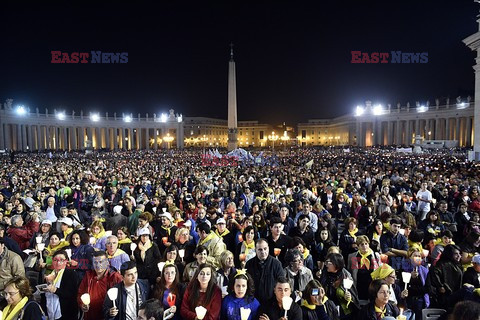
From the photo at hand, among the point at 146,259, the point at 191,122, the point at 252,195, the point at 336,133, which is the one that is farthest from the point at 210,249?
the point at 336,133

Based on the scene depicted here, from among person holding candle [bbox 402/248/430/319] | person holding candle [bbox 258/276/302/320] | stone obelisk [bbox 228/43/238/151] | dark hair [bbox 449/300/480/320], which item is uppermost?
stone obelisk [bbox 228/43/238/151]

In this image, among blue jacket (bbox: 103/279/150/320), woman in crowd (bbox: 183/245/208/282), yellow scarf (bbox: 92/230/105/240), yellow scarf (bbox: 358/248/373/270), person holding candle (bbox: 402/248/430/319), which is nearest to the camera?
blue jacket (bbox: 103/279/150/320)

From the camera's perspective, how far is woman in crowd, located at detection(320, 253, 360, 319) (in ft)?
16.0

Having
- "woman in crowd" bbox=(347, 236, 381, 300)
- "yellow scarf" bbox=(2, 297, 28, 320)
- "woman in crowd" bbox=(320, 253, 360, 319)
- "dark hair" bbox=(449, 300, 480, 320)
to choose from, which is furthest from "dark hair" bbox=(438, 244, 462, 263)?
"yellow scarf" bbox=(2, 297, 28, 320)

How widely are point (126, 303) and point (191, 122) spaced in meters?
130

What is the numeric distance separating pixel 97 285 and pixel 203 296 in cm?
155

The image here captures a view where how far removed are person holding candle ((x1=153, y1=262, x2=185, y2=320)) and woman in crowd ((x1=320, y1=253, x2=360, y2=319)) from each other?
209 cm

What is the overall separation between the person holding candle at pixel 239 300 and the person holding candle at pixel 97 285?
164cm

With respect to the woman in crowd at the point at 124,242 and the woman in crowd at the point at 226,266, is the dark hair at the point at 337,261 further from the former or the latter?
the woman in crowd at the point at 124,242

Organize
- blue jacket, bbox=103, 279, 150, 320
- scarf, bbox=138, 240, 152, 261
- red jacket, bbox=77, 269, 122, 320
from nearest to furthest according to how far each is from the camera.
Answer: blue jacket, bbox=103, 279, 150, 320
red jacket, bbox=77, 269, 122, 320
scarf, bbox=138, 240, 152, 261

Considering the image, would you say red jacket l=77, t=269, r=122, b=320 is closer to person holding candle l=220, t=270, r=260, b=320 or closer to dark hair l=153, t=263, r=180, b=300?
dark hair l=153, t=263, r=180, b=300

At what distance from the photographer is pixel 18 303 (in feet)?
13.7

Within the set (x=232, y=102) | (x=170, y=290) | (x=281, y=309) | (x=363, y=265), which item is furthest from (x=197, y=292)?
(x=232, y=102)

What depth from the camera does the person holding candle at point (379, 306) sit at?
427 centimetres
